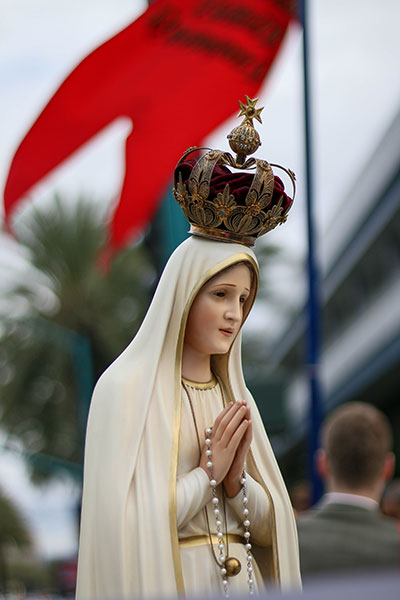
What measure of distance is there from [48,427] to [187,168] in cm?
2238

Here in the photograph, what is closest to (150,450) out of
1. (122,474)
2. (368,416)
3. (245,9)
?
(122,474)

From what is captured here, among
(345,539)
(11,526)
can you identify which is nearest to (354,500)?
(345,539)

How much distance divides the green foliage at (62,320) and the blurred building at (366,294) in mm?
3915

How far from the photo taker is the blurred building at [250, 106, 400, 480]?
82.7 ft

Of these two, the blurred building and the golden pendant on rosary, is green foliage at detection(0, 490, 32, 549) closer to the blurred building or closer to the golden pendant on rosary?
the blurred building

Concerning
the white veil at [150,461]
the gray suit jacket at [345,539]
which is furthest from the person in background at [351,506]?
the white veil at [150,461]

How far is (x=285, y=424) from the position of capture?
455 inches

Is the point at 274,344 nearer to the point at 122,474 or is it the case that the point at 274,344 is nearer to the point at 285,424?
the point at 285,424

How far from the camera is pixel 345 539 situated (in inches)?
174

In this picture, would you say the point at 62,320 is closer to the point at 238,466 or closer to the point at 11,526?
the point at 11,526

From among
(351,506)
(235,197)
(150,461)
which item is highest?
(235,197)

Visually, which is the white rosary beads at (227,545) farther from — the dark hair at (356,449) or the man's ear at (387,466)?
the man's ear at (387,466)

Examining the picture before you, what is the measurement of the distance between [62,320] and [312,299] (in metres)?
14.7

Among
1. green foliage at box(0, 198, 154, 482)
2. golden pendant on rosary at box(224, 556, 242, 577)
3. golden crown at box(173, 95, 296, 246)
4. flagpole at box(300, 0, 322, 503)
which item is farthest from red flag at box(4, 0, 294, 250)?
green foliage at box(0, 198, 154, 482)
